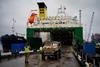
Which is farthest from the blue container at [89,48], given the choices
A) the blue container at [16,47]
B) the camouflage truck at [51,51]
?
the blue container at [16,47]

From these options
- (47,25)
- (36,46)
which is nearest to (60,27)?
(47,25)

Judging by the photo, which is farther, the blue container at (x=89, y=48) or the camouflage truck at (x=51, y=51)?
the blue container at (x=89, y=48)

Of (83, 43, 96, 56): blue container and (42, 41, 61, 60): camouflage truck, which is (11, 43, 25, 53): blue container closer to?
(42, 41, 61, 60): camouflage truck

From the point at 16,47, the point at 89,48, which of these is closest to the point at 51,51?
the point at 89,48

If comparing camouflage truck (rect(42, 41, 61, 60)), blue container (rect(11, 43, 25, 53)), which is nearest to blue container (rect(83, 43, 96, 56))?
camouflage truck (rect(42, 41, 61, 60))

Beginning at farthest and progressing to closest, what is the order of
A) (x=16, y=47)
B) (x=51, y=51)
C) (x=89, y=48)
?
(x=16, y=47), (x=89, y=48), (x=51, y=51)

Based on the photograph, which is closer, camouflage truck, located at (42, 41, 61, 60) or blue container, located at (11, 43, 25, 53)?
camouflage truck, located at (42, 41, 61, 60)

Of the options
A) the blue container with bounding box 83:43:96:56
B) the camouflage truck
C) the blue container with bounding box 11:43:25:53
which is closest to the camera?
the camouflage truck

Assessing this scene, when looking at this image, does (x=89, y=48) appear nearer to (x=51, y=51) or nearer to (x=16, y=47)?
(x=51, y=51)

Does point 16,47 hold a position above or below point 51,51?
below

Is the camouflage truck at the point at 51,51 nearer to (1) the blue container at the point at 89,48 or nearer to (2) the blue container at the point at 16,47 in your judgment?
(1) the blue container at the point at 89,48

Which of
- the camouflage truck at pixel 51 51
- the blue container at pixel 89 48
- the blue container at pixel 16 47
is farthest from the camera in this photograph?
the blue container at pixel 16 47

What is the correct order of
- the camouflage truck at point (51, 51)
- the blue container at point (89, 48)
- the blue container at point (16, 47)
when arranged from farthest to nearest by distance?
1. the blue container at point (16, 47)
2. the blue container at point (89, 48)
3. the camouflage truck at point (51, 51)

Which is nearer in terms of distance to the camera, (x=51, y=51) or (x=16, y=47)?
(x=51, y=51)
